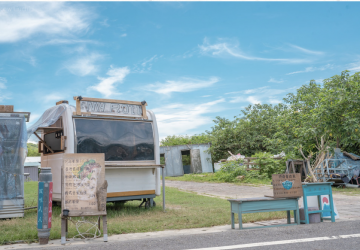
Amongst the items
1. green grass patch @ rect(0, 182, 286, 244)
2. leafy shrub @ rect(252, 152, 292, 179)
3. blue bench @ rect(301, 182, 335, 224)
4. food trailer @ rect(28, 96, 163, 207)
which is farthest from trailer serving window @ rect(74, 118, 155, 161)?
leafy shrub @ rect(252, 152, 292, 179)

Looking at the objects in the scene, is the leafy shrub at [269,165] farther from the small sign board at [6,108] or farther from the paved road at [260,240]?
the small sign board at [6,108]

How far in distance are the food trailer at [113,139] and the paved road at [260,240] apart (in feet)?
10.6

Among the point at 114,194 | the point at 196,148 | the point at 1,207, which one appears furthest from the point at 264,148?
Answer: the point at 1,207

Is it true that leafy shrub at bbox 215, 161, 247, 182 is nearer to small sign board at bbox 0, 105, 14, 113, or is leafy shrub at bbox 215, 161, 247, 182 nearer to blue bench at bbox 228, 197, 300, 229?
blue bench at bbox 228, 197, 300, 229

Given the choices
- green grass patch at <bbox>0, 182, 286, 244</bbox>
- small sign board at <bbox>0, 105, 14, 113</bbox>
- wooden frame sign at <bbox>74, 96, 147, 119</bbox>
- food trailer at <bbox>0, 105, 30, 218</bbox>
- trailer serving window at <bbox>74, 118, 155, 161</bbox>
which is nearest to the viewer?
green grass patch at <bbox>0, 182, 286, 244</bbox>

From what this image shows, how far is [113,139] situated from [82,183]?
2694 millimetres

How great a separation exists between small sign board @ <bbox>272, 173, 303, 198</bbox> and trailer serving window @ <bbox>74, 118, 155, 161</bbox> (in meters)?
3.66

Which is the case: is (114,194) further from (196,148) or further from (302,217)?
(196,148)

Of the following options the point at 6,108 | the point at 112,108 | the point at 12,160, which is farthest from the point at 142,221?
the point at 6,108

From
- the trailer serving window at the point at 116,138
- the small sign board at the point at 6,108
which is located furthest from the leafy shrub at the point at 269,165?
the small sign board at the point at 6,108

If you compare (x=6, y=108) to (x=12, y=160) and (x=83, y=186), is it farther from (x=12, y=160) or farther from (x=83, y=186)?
(x=83, y=186)

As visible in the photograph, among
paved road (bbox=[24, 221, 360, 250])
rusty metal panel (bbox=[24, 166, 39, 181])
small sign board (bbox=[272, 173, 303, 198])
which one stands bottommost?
paved road (bbox=[24, 221, 360, 250])

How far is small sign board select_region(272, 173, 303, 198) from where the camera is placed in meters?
7.31

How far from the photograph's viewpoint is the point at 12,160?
27.7 feet
